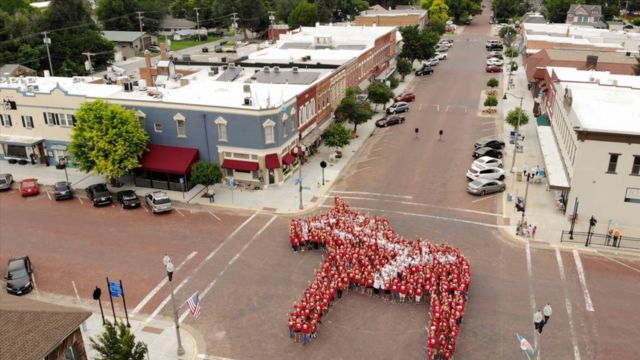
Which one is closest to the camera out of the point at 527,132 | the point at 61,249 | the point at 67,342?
the point at 67,342

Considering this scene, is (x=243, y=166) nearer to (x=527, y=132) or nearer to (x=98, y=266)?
(x=98, y=266)

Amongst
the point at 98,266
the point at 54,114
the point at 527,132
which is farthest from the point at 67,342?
the point at 527,132

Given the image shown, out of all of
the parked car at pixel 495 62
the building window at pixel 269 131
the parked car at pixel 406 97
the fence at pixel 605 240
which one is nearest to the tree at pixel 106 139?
the building window at pixel 269 131

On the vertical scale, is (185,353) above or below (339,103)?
below

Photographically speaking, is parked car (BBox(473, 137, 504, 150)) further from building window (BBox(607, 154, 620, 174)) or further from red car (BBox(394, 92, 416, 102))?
red car (BBox(394, 92, 416, 102))

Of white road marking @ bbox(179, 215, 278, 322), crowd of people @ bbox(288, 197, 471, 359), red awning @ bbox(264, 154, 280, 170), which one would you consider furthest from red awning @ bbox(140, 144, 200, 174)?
crowd of people @ bbox(288, 197, 471, 359)

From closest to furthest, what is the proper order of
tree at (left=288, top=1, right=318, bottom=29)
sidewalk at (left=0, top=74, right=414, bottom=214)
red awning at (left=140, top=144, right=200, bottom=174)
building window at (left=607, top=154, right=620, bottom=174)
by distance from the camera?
building window at (left=607, top=154, right=620, bottom=174) → sidewalk at (left=0, top=74, right=414, bottom=214) → red awning at (left=140, top=144, right=200, bottom=174) → tree at (left=288, top=1, right=318, bottom=29)
